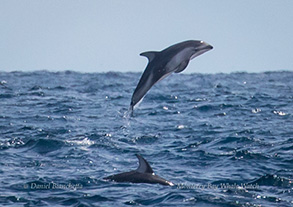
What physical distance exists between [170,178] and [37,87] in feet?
90.1

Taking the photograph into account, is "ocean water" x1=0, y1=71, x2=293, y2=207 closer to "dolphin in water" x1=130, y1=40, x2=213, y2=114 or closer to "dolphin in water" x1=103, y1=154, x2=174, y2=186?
"dolphin in water" x1=103, y1=154, x2=174, y2=186

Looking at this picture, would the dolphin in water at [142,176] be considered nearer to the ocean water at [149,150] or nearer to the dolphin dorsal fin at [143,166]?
the dolphin dorsal fin at [143,166]

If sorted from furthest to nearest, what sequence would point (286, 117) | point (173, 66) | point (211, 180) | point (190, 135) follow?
point (286, 117)
point (190, 135)
point (211, 180)
point (173, 66)

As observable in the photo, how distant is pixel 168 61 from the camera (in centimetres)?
1499

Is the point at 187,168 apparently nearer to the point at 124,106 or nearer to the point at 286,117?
the point at 286,117

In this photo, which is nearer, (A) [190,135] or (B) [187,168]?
(B) [187,168]

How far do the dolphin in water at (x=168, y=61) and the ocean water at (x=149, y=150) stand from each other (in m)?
2.68

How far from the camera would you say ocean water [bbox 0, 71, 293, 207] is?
15.4 metres

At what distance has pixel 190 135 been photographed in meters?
24.6

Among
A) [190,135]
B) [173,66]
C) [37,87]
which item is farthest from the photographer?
[37,87]

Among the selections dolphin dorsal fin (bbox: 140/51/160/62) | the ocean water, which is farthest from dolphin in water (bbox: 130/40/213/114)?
the ocean water

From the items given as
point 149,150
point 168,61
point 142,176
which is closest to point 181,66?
point 168,61

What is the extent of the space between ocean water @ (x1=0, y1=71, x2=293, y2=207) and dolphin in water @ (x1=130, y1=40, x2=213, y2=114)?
2.68 metres

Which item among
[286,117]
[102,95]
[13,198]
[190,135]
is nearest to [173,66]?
[13,198]
